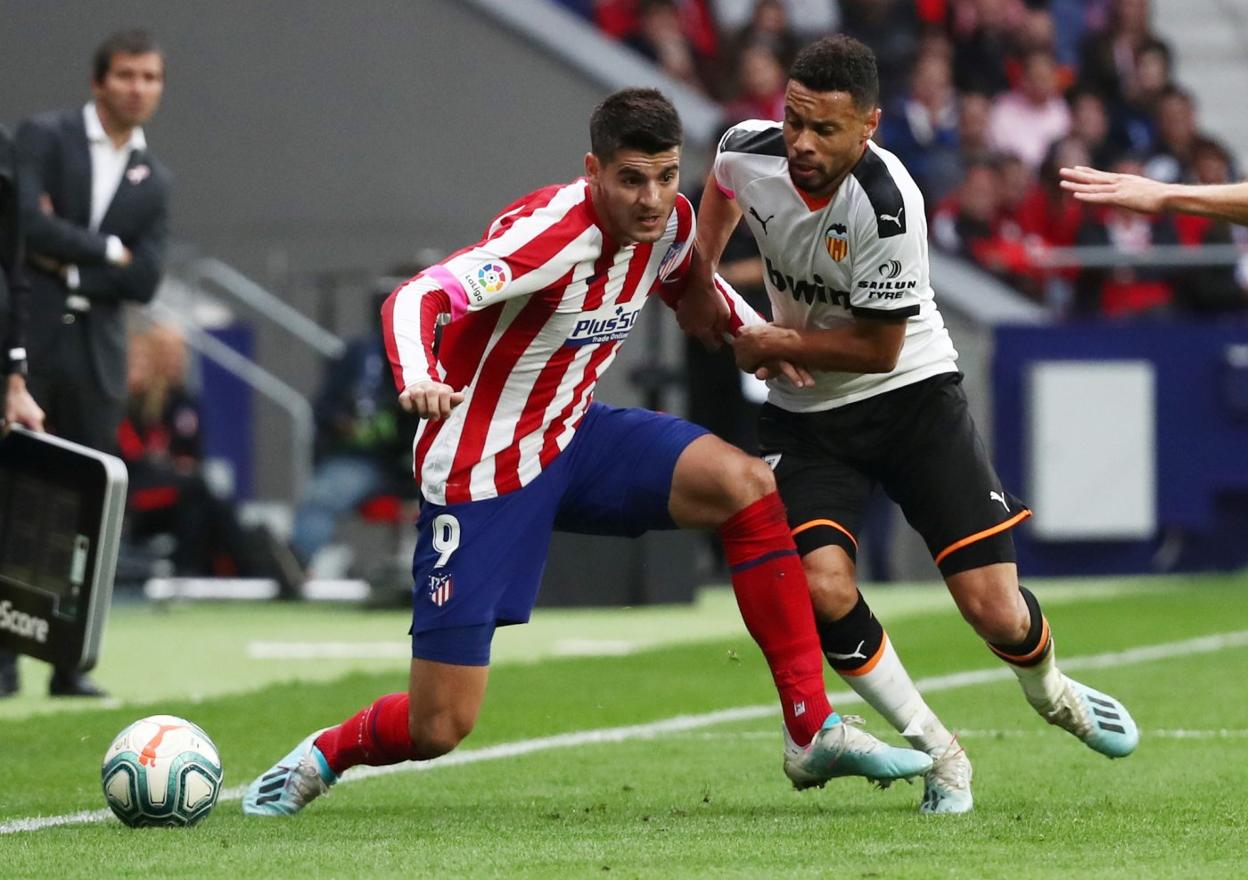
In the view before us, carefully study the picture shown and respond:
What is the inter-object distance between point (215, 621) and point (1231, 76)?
11434mm

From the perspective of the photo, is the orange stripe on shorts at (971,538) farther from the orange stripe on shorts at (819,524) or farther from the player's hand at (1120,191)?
the player's hand at (1120,191)

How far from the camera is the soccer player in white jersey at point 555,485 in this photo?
5793mm

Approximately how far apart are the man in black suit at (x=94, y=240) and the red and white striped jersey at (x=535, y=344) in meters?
3.13

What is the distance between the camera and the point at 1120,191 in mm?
5848

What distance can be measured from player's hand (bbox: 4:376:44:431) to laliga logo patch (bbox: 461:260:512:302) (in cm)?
237

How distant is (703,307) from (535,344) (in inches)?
21.9

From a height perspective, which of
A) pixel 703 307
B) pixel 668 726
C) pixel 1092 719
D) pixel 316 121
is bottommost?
pixel 668 726

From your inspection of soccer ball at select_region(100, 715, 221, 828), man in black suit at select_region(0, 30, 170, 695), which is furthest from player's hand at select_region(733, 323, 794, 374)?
man in black suit at select_region(0, 30, 170, 695)

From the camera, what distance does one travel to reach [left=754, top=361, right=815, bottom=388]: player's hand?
20.0 ft

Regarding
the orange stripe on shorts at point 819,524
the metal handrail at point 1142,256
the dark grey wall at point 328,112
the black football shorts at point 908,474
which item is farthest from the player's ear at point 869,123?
the dark grey wall at point 328,112

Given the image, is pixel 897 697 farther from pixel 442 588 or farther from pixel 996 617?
pixel 442 588

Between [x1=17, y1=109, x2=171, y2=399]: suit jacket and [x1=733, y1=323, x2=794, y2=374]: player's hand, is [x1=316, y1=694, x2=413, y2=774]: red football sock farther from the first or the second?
[x1=17, y1=109, x2=171, y2=399]: suit jacket

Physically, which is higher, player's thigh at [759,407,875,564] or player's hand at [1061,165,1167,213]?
player's hand at [1061,165,1167,213]

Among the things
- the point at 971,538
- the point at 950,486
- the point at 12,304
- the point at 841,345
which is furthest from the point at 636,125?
the point at 12,304
